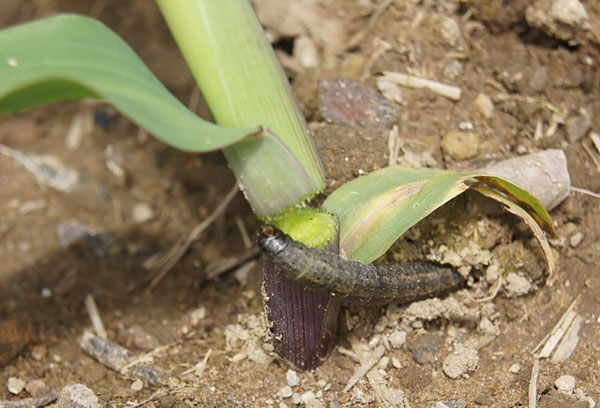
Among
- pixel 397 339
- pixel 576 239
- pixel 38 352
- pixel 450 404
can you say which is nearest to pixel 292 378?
pixel 397 339

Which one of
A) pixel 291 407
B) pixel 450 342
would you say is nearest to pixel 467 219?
pixel 450 342

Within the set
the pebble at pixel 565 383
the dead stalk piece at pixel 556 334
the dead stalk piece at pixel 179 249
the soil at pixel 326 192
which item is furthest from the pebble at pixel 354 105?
the pebble at pixel 565 383

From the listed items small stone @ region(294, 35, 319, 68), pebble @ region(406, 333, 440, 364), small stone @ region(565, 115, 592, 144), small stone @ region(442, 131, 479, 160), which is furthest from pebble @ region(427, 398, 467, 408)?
small stone @ region(294, 35, 319, 68)

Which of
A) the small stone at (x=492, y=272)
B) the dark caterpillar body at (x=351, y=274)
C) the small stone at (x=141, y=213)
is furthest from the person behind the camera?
the small stone at (x=141, y=213)

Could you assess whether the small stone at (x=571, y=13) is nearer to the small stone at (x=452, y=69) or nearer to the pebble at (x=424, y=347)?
the small stone at (x=452, y=69)

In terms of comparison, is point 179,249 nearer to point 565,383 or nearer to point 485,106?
point 485,106

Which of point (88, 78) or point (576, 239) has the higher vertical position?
point (88, 78)
